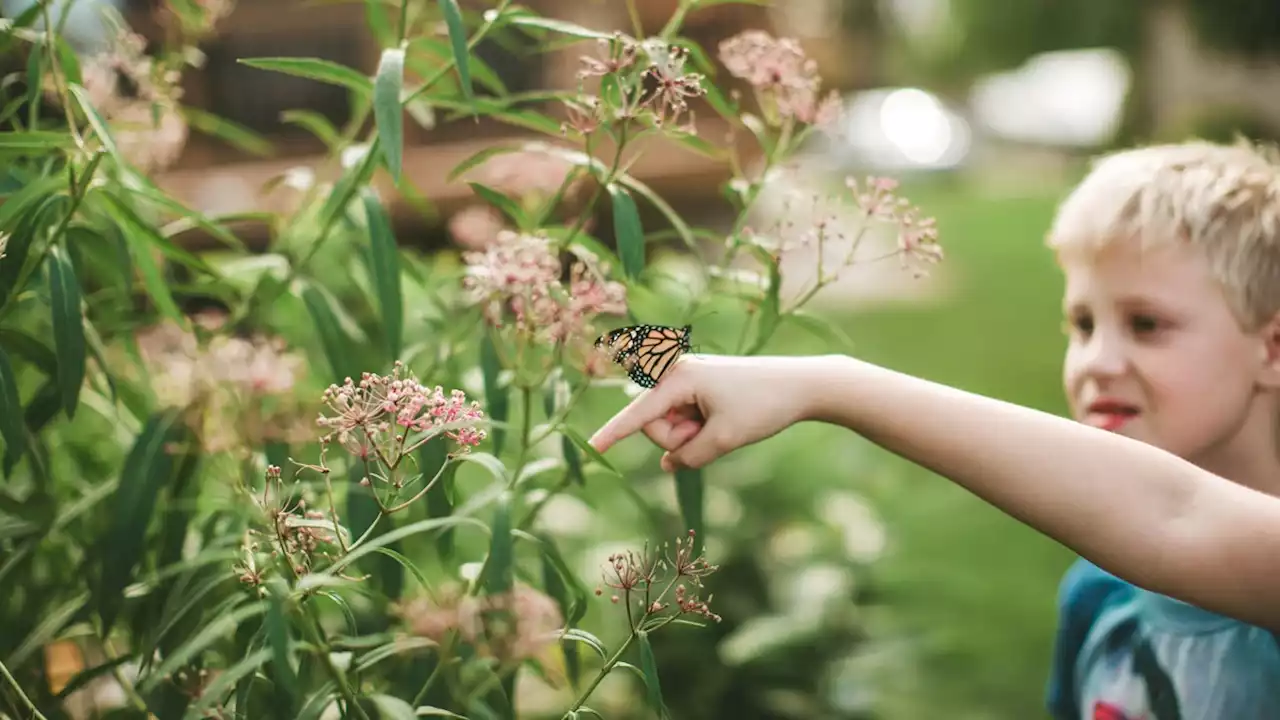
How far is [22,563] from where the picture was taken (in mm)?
1043

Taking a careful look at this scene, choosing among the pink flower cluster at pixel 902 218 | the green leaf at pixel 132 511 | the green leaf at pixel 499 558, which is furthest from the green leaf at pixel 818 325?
the green leaf at pixel 132 511

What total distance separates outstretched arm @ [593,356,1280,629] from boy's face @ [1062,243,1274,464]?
0.65 feet

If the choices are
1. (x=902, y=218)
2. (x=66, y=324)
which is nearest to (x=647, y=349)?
(x=902, y=218)

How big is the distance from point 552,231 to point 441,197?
110 inches

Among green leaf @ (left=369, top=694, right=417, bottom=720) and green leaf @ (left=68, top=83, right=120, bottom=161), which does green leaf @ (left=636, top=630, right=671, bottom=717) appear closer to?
green leaf @ (left=369, top=694, right=417, bottom=720)

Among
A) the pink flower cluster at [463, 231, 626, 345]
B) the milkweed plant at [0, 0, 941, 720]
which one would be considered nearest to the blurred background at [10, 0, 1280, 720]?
the milkweed plant at [0, 0, 941, 720]

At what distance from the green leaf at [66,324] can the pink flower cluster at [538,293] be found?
34cm

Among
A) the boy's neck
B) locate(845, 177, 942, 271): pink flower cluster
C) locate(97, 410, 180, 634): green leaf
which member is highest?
locate(845, 177, 942, 271): pink flower cluster

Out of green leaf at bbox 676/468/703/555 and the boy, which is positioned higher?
the boy

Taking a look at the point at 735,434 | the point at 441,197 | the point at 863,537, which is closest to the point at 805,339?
the point at 863,537

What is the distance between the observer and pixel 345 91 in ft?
12.3

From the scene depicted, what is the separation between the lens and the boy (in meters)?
0.79

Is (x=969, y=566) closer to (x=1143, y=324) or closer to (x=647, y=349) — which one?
(x=1143, y=324)

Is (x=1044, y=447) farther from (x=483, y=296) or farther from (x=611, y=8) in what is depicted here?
(x=611, y=8)
